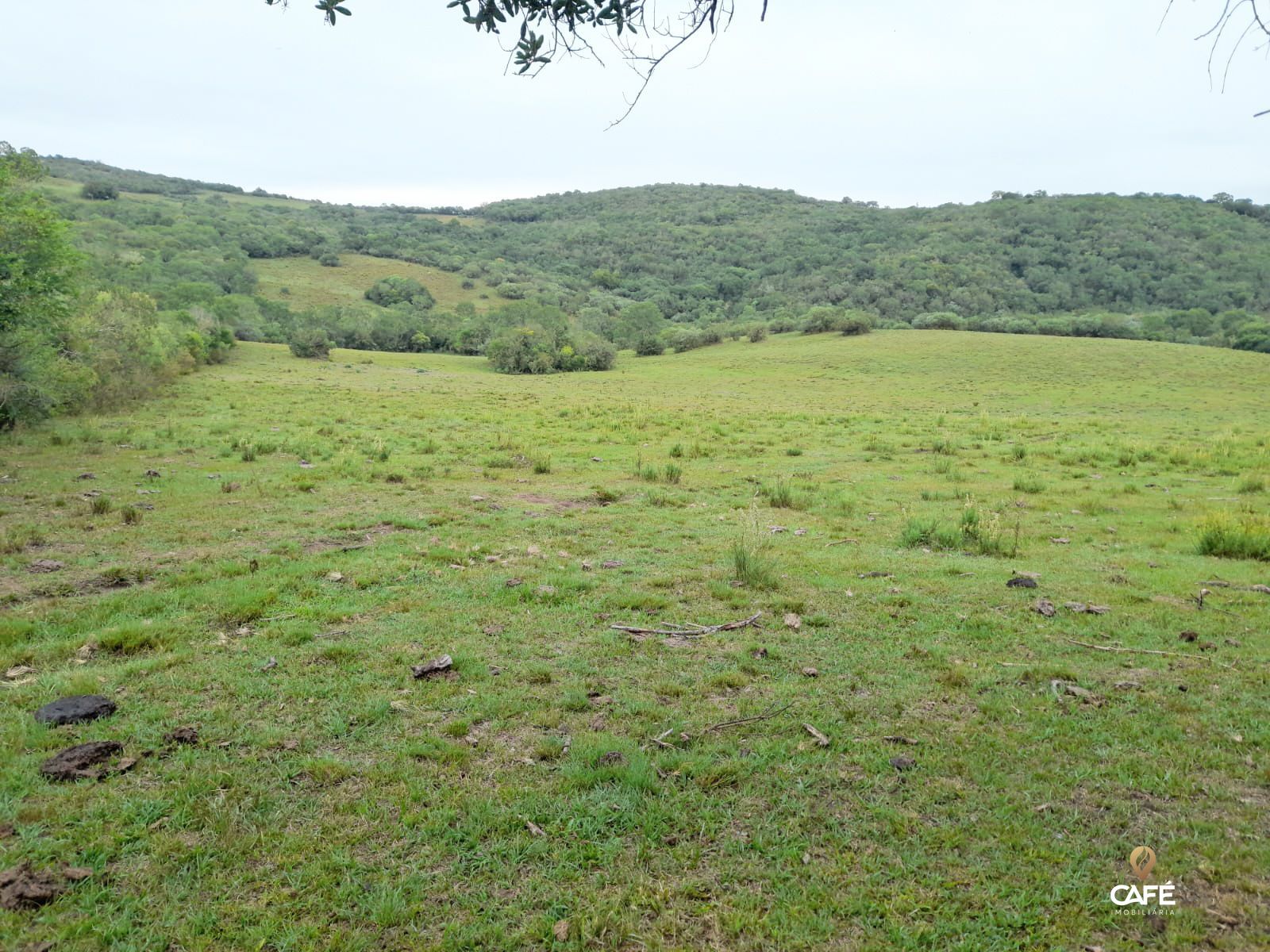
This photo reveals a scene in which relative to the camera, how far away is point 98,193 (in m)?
126

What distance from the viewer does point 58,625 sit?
680 cm

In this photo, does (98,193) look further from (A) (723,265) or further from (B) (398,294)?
(A) (723,265)

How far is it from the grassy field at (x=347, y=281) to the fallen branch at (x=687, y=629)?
10324 centimetres

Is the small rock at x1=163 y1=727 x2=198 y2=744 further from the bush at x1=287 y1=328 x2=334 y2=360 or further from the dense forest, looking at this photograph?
the bush at x1=287 y1=328 x2=334 y2=360

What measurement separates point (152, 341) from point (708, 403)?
29.9 meters

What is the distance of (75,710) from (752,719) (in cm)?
511

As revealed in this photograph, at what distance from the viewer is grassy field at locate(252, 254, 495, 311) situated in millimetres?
103625

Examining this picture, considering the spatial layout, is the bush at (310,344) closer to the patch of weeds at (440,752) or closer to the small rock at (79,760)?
the small rock at (79,760)

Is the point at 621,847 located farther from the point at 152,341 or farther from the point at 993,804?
the point at 152,341

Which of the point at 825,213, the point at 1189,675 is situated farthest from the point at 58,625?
the point at 825,213

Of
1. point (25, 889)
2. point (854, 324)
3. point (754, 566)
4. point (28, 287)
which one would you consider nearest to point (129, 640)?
point (25, 889)

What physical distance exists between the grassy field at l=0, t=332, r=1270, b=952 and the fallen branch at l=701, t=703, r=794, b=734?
32mm

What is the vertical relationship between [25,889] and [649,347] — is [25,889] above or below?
below

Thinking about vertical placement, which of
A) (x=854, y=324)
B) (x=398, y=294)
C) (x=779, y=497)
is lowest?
(x=779, y=497)
